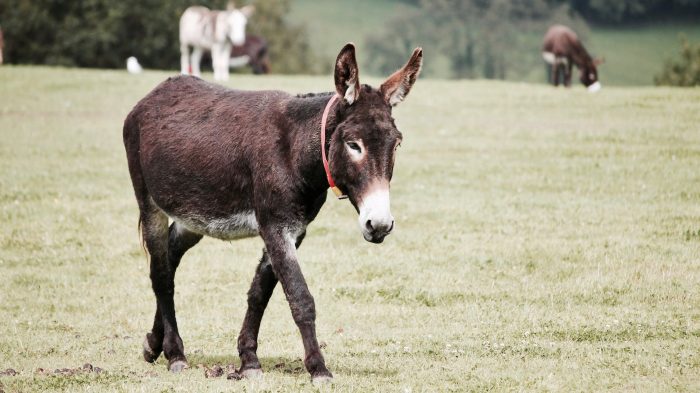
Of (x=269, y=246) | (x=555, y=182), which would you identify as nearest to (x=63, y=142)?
(x=555, y=182)

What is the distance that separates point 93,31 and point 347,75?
164 feet

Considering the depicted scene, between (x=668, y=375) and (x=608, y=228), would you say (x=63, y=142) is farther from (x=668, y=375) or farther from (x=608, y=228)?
(x=668, y=375)

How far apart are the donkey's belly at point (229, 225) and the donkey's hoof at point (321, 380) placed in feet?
4.11

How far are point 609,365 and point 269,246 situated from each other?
2971 mm

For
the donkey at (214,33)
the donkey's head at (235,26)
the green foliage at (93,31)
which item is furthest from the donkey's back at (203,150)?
the green foliage at (93,31)

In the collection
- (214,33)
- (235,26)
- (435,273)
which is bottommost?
(214,33)

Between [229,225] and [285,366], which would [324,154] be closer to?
[229,225]

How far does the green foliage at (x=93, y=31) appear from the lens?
5491 cm

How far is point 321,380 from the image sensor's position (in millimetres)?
7328

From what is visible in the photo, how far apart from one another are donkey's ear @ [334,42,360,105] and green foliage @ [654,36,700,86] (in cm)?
5197

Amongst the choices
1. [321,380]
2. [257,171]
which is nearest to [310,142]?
[257,171]

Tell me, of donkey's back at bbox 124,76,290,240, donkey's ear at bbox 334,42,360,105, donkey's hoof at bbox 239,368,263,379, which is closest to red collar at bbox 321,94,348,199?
donkey's ear at bbox 334,42,360,105

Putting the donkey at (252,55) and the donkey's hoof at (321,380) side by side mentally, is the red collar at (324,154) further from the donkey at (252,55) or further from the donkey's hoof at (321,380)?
the donkey at (252,55)

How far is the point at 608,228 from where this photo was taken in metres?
14.7
